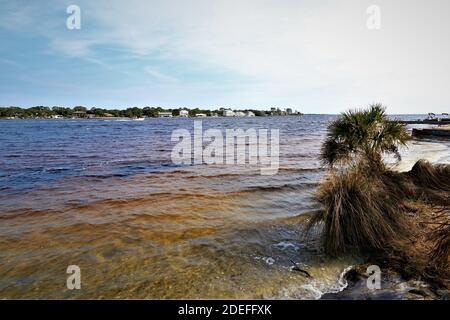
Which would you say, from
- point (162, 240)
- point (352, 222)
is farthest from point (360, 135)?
point (162, 240)

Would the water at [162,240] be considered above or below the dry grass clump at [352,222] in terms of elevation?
below

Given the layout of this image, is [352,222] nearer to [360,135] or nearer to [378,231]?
[378,231]

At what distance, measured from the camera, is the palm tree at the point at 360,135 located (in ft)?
37.0

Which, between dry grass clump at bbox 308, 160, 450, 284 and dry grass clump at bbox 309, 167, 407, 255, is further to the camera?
dry grass clump at bbox 309, 167, 407, 255

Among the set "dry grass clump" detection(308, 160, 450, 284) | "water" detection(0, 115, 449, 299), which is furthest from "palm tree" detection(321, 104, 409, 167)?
"dry grass clump" detection(308, 160, 450, 284)

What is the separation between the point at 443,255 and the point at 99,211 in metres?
10.4

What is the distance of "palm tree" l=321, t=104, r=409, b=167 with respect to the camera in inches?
444

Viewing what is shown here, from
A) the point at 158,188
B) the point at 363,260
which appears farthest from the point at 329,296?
the point at 158,188

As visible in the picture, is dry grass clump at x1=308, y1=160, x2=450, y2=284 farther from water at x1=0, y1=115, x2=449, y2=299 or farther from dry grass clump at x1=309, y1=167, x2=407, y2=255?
water at x1=0, y1=115, x2=449, y2=299

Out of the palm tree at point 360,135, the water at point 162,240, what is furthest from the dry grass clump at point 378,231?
the palm tree at point 360,135

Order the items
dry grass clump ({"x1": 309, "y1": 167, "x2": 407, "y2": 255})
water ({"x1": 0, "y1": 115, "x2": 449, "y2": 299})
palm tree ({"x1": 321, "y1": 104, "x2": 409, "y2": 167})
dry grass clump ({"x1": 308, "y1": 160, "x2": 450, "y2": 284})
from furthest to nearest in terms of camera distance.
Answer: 1. palm tree ({"x1": 321, "y1": 104, "x2": 409, "y2": 167})
2. dry grass clump ({"x1": 309, "y1": 167, "x2": 407, "y2": 255})
3. water ({"x1": 0, "y1": 115, "x2": 449, "y2": 299})
4. dry grass clump ({"x1": 308, "y1": 160, "x2": 450, "y2": 284})

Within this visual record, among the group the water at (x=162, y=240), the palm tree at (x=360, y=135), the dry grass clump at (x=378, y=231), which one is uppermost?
the palm tree at (x=360, y=135)

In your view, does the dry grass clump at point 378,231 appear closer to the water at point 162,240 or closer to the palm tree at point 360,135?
the water at point 162,240
